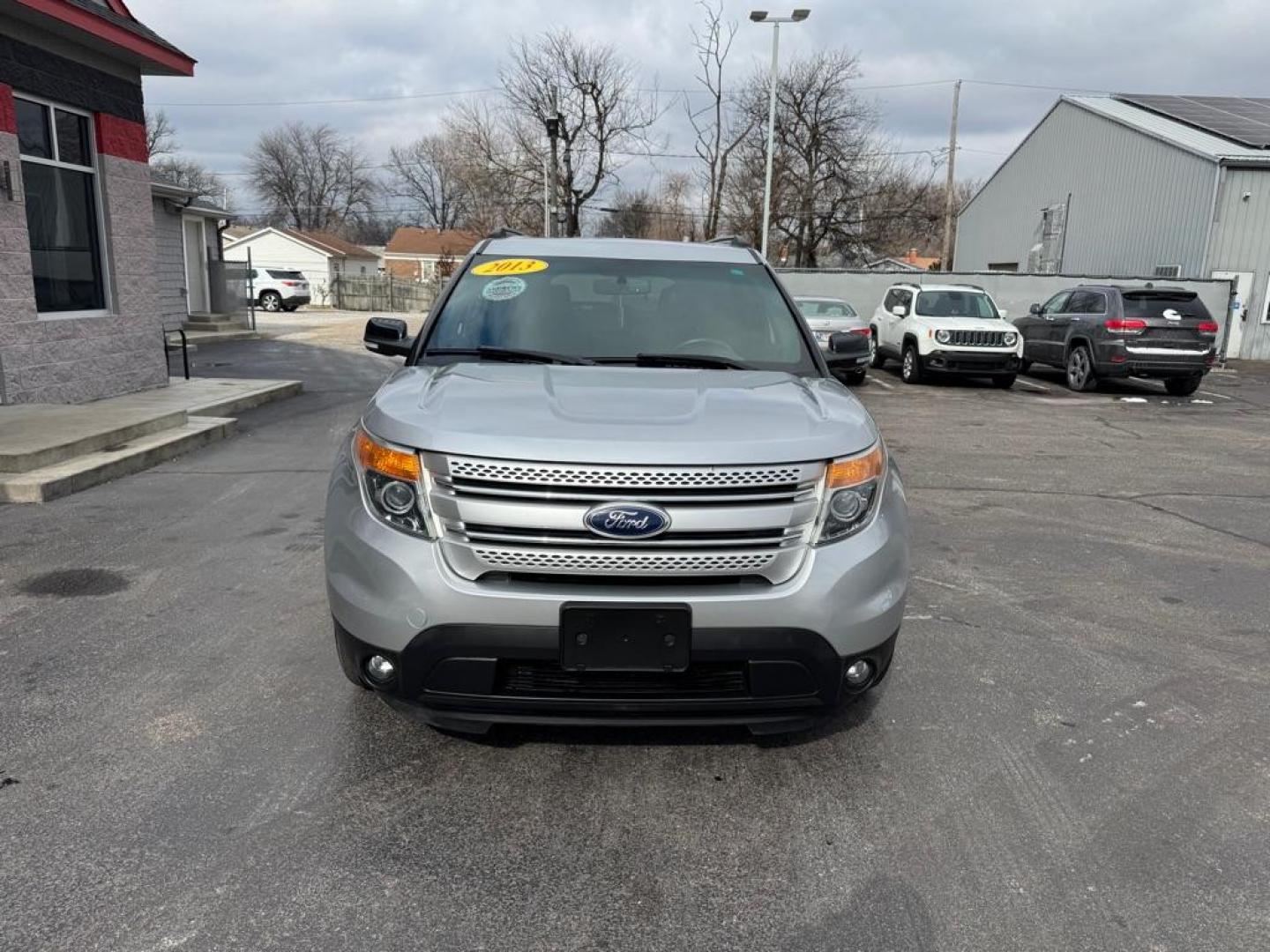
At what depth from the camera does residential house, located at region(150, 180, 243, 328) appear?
21.4 metres

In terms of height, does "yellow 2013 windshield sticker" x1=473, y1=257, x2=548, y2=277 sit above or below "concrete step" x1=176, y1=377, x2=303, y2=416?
above

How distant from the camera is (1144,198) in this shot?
2533cm

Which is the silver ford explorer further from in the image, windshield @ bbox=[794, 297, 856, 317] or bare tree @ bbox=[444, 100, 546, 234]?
bare tree @ bbox=[444, 100, 546, 234]

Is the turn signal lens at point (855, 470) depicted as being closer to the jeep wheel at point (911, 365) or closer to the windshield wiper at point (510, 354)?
the windshield wiper at point (510, 354)

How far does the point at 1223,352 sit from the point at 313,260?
51561mm

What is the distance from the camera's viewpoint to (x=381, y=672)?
2883mm

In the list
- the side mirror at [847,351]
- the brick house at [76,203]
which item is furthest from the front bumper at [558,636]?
the brick house at [76,203]

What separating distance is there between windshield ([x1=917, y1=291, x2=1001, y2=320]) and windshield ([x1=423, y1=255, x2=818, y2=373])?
550 inches

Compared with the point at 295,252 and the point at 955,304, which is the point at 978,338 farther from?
the point at 295,252

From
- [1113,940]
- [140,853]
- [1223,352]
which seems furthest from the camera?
[1223,352]

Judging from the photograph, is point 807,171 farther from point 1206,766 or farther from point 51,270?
point 1206,766

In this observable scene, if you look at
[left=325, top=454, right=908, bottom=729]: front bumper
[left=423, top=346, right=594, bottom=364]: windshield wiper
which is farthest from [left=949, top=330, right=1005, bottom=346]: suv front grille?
[left=325, top=454, right=908, bottom=729]: front bumper

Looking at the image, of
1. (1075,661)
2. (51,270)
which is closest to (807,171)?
(51,270)

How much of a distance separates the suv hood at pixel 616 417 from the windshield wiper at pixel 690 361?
0.23 m
